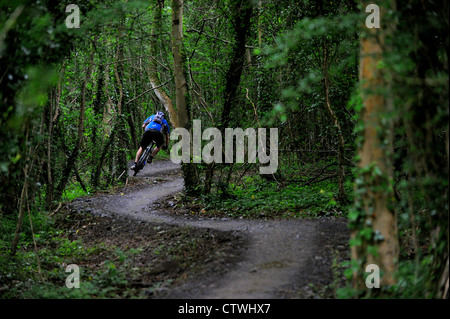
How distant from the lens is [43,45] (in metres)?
5.52

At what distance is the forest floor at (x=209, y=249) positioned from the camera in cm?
539

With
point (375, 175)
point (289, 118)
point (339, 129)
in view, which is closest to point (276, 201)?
point (339, 129)

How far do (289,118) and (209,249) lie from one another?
578 cm

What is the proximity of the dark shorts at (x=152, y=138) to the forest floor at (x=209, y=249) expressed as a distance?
1682 millimetres

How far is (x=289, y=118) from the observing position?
39.2 ft

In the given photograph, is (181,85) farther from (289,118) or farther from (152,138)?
(289,118)

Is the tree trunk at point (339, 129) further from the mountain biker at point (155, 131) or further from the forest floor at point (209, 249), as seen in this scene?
the mountain biker at point (155, 131)

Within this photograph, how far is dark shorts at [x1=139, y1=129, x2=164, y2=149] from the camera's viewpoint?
1243 centimetres

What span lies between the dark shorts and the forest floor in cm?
168

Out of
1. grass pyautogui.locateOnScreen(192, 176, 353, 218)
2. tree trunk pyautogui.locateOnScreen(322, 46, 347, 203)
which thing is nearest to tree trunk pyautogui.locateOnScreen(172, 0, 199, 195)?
grass pyautogui.locateOnScreen(192, 176, 353, 218)

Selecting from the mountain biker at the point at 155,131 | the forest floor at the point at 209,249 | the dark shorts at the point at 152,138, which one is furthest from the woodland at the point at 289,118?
the dark shorts at the point at 152,138

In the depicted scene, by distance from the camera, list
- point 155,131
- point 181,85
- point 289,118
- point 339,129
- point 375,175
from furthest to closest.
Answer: point 155,131 < point 289,118 < point 181,85 < point 339,129 < point 375,175
